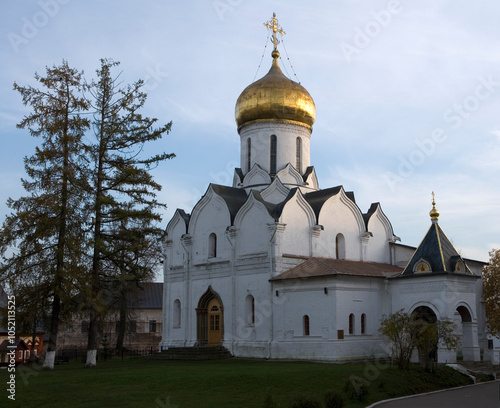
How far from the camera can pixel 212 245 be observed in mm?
26656

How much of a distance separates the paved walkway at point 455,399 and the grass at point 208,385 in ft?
1.60

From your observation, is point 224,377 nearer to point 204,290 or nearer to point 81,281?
point 81,281

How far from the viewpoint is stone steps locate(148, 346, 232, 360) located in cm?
2380

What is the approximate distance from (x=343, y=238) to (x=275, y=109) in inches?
272

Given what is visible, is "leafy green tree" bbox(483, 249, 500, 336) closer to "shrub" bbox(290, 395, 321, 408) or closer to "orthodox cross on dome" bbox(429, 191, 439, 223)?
"orthodox cross on dome" bbox(429, 191, 439, 223)

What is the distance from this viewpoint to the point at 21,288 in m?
19.1

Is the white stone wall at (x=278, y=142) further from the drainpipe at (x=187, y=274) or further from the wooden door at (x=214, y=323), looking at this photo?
the wooden door at (x=214, y=323)

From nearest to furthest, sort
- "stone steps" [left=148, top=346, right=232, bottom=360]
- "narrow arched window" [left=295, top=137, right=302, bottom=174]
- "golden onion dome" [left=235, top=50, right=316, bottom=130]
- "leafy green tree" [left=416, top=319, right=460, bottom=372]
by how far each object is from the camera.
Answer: "leafy green tree" [left=416, top=319, right=460, bottom=372]
"stone steps" [left=148, top=346, right=232, bottom=360]
"golden onion dome" [left=235, top=50, right=316, bottom=130]
"narrow arched window" [left=295, top=137, right=302, bottom=174]

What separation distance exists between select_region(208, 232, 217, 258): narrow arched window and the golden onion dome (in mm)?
5990

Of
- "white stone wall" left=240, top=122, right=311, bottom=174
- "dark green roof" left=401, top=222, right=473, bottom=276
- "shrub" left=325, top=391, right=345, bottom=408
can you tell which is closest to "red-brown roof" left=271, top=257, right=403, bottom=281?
"dark green roof" left=401, top=222, right=473, bottom=276

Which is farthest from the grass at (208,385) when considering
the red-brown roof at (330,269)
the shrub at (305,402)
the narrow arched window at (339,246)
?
the narrow arched window at (339,246)

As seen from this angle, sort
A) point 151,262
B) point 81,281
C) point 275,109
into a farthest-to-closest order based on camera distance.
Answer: point 151,262 → point 275,109 → point 81,281

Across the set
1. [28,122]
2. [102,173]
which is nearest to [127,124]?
[102,173]

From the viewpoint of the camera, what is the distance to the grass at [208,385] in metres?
13.0
